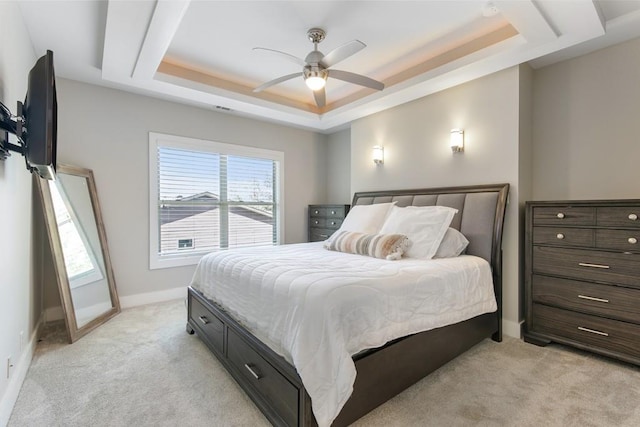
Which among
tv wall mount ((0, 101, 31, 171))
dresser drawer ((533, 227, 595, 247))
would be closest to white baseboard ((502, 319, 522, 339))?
dresser drawer ((533, 227, 595, 247))

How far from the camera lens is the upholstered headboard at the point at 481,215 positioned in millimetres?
2726

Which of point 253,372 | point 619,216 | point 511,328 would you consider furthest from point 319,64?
point 511,328

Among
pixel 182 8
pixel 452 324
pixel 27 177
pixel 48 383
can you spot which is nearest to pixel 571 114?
pixel 452 324

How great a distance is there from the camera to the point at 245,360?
1.88m

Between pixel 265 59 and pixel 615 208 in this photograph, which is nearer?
pixel 615 208

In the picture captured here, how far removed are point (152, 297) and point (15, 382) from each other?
190 cm

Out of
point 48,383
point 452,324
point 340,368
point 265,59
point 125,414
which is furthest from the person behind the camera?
point 265,59

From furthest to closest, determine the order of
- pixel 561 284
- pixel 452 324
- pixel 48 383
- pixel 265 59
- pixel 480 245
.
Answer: pixel 265 59 → pixel 480 245 → pixel 561 284 → pixel 452 324 → pixel 48 383

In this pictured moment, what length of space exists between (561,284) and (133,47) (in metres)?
4.08

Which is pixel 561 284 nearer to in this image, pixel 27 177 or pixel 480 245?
pixel 480 245

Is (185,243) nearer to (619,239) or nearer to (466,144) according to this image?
(466,144)

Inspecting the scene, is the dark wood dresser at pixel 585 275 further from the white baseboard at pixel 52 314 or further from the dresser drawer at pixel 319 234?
A: the white baseboard at pixel 52 314

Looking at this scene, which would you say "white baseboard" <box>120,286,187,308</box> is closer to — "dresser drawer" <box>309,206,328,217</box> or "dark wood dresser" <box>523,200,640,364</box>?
"dresser drawer" <box>309,206,328,217</box>

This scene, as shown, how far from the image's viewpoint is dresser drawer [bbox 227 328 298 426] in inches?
58.4
